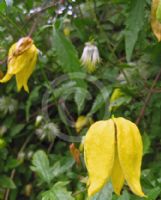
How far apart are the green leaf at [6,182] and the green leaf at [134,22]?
2.37 ft

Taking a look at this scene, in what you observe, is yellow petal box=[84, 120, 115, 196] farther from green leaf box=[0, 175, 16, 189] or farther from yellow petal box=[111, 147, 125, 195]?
green leaf box=[0, 175, 16, 189]

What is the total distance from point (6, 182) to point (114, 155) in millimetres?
938

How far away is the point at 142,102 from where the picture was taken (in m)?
1.59

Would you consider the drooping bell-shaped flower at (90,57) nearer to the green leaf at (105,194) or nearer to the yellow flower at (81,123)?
the yellow flower at (81,123)

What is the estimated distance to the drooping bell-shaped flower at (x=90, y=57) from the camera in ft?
5.23

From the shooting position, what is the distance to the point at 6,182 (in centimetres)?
186

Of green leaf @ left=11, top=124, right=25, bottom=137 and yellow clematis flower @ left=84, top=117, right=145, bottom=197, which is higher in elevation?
yellow clematis flower @ left=84, top=117, right=145, bottom=197

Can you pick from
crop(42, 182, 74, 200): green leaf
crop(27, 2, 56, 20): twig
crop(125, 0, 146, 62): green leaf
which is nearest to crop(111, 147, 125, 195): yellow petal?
crop(42, 182, 74, 200): green leaf

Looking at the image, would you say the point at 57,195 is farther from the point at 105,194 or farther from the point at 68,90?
the point at 68,90

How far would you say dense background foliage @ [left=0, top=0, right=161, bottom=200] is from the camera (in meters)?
1.38

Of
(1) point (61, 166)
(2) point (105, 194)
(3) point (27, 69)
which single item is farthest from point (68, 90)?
(2) point (105, 194)

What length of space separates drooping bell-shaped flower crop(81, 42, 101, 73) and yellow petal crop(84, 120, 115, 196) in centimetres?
A: 59

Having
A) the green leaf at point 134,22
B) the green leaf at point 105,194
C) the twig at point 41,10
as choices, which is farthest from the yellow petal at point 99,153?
the twig at point 41,10

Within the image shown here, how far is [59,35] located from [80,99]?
0.86ft
